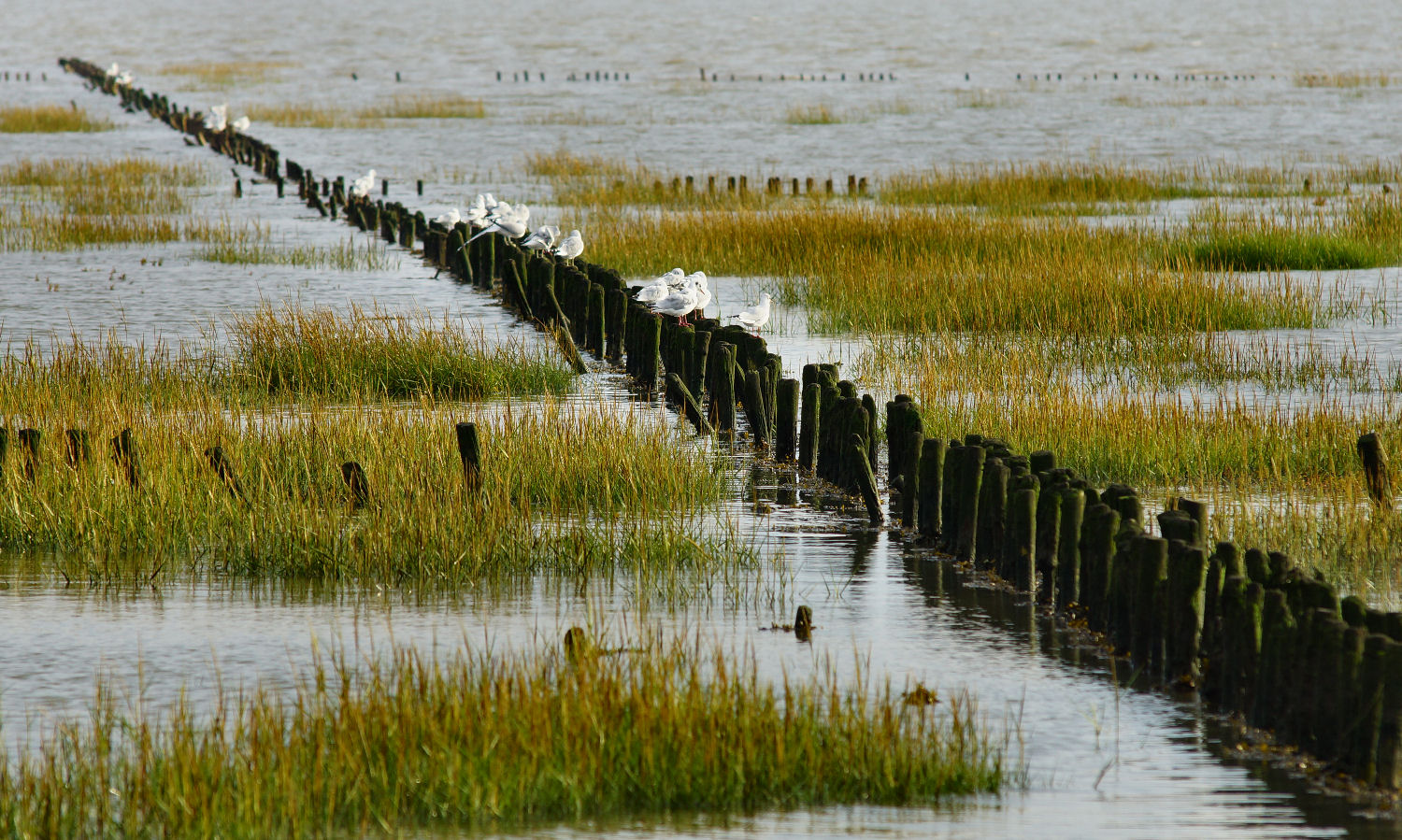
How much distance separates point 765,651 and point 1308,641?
232cm

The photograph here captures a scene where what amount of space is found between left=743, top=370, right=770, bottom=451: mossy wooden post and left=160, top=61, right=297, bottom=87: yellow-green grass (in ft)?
216

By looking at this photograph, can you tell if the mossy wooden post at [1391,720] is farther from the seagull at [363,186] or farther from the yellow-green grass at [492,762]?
the seagull at [363,186]

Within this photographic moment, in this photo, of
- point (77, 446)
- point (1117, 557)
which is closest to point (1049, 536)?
point (1117, 557)

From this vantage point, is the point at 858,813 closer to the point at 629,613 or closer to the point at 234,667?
the point at 629,613

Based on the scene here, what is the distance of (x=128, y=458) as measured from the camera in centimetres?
934

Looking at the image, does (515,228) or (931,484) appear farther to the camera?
(515,228)

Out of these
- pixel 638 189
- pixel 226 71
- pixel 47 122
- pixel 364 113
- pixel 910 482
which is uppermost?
pixel 226 71

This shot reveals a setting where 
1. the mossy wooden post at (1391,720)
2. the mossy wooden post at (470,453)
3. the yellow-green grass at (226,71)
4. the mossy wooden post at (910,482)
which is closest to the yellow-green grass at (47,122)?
the yellow-green grass at (226,71)

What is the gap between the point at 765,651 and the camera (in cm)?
730

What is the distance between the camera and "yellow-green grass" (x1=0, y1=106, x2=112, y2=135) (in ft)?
153

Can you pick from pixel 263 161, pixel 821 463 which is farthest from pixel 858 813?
pixel 263 161

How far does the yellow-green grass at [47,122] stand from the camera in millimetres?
46594

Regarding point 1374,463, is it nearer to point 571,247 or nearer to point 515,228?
point 571,247

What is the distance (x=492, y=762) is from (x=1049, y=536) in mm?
3448
